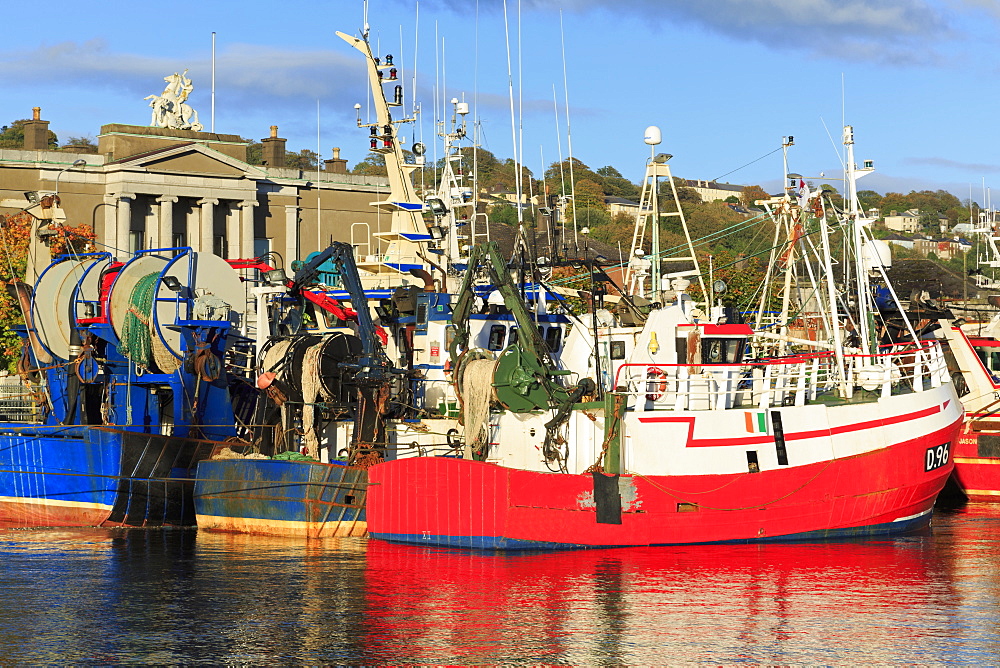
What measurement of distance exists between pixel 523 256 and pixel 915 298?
663 inches

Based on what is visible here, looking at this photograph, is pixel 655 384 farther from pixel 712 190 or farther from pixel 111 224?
pixel 712 190

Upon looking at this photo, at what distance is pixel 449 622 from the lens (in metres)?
23.8

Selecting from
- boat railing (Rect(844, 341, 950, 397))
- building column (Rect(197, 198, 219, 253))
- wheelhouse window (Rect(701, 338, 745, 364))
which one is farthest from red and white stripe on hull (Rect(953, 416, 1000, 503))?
building column (Rect(197, 198, 219, 253))

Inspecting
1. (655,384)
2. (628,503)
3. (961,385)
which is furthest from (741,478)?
(961,385)

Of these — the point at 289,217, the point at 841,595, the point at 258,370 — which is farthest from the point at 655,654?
the point at 289,217

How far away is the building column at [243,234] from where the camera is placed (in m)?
84.1

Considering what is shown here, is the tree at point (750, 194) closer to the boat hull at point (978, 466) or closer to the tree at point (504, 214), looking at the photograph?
the tree at point (504, 214)

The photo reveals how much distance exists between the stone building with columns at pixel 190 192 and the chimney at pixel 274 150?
0.07 metres

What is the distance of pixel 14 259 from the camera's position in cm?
5812

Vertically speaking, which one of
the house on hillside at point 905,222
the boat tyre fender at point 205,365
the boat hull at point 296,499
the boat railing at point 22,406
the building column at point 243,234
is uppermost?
the house on hillside at point 905,222

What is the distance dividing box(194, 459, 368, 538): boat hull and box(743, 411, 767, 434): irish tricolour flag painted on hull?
901 centimetres

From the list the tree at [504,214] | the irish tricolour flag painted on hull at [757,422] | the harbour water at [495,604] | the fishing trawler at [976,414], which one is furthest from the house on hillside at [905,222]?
the harbour water at [495,604]

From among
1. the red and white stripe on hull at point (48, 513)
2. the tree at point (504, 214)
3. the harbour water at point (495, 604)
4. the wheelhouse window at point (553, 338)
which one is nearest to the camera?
the harbour water at point (495, 604)

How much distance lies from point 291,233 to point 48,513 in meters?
50.9
